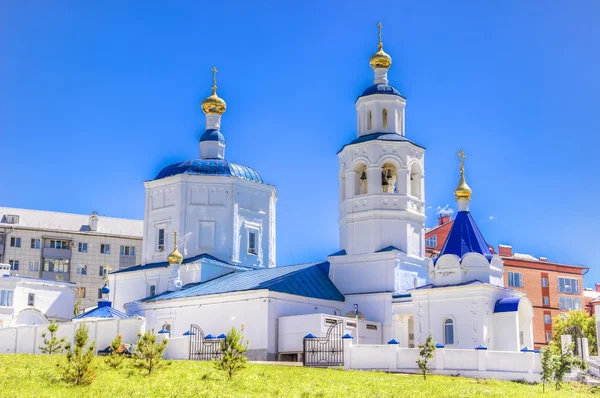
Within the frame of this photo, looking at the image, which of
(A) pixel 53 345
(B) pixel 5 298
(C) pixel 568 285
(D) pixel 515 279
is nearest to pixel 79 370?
(A) pixel 53 345

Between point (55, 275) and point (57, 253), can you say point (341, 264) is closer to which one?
point (55, 275)

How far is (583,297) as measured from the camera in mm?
54969

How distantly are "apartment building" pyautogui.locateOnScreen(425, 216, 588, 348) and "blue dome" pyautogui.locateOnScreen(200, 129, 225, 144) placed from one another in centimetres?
1873

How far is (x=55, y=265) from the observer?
5784 cm

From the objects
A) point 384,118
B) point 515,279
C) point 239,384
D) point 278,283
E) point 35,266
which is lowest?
point 239,384

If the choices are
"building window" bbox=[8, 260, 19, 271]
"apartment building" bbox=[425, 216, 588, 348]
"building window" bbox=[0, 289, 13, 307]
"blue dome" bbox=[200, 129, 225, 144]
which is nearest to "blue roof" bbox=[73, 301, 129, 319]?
"blue dome" bbox=[200, 129, 225, 144]

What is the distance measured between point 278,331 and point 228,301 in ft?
7.82

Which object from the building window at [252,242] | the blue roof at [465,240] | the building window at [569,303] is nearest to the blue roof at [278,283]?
the building window at [252,242]

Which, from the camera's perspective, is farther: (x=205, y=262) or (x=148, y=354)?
(x=205, y=262)

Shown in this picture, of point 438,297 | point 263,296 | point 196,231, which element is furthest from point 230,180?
point 438,297

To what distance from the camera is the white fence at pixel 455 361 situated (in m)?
22.3

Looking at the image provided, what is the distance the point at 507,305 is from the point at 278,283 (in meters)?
7.57

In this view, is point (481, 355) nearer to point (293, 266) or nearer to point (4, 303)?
point (293, 266)

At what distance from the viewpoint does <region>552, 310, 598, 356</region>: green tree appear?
45719mm
